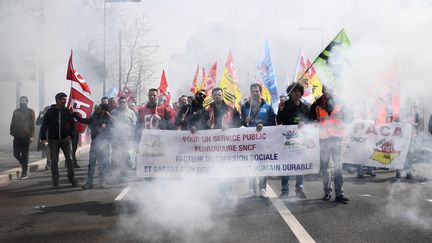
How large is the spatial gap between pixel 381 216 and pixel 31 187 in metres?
5.62

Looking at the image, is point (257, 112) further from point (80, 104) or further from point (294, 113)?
point (80, 104)

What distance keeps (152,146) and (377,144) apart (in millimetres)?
3042

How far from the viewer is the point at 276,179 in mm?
9250

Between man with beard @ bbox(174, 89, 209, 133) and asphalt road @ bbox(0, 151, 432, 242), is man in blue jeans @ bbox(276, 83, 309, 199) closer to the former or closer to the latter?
asphalt road @ bbox(0, 151, 432, 242)

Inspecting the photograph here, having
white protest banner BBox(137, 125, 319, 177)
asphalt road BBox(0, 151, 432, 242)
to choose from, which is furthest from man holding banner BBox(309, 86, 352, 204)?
asphalt road BBox(0, 151, 432, 242)

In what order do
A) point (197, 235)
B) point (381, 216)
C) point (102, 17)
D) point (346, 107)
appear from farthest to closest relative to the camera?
point (102, 17), point (346, 107), point (381, 216), point (197, 235)

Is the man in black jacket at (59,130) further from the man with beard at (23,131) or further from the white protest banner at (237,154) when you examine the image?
the white protest banner at (237,154)

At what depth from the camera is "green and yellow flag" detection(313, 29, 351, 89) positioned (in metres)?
6.40

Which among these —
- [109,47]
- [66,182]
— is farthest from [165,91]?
[109,47]

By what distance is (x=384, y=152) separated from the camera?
7.11 m

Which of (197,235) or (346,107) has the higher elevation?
(346,107)

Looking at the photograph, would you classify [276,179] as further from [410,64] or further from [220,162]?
[410,64]

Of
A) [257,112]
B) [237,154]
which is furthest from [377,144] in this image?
[237,154]

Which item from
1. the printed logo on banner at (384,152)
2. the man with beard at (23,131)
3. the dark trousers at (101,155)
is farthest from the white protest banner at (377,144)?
the man with beard at (23,131)
